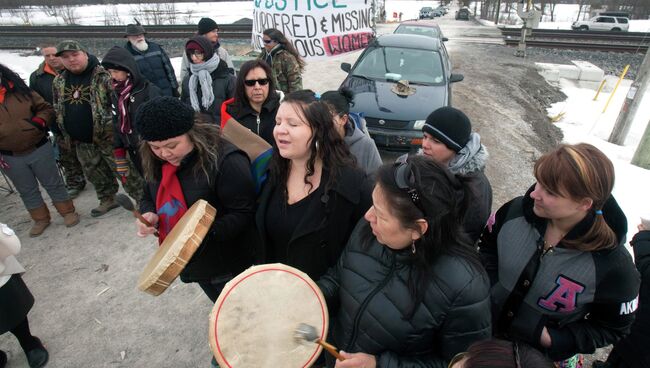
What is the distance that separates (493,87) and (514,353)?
1108 centimetres

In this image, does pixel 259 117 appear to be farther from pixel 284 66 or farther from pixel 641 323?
pixel 641 323

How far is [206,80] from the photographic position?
405 centimetres

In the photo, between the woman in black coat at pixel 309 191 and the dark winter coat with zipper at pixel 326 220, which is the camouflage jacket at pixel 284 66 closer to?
the woman in black coat at pixel 309 191

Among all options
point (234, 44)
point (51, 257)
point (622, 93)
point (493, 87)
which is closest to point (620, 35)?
point (622, 93)

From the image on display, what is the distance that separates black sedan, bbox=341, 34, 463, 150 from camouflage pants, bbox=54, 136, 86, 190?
4037mm

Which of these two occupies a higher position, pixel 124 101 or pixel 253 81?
pixel 253 81

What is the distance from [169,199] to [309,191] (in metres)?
0.87

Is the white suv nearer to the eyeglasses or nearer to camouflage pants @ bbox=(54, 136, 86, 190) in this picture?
the eyeglasses

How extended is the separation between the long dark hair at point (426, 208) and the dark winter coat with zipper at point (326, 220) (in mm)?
501

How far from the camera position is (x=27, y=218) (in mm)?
4391

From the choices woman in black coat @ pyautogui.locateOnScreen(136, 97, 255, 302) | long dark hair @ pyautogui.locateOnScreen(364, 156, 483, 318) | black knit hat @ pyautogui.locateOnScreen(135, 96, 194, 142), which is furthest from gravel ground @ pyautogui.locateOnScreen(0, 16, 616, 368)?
long dark hair @ pyautogui.locateOnScreen(364, 156, 483, 318)

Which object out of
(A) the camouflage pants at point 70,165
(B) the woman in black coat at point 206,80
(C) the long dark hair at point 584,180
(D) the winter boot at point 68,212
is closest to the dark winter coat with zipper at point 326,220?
(C) the long dark hair at point 584,180

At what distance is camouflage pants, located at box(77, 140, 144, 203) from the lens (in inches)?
157

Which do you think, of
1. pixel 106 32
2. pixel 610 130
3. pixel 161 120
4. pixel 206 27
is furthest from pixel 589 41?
pixel 106 32
